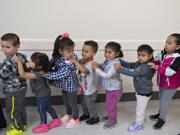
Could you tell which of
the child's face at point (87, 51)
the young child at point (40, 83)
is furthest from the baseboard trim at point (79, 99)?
the child's face at point (87, 51)

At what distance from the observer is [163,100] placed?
8.34 ft

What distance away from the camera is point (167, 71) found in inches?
91.3

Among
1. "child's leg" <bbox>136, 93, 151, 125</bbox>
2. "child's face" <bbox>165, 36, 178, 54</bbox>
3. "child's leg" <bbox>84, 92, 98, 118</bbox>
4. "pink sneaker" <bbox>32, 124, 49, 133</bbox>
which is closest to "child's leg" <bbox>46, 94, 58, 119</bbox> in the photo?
"pink sneaker" <bbox>32, 124, 49, 133</bbox>

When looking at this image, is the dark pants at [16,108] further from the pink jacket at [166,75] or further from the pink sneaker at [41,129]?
the pink jacket at [166,75]

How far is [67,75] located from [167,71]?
2.88 ft

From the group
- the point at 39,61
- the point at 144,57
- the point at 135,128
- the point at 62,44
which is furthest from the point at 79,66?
the point at 135,128

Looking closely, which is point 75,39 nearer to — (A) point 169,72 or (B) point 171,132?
(A) point 169,72

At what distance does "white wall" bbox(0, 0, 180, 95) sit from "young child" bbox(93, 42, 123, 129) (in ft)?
1.78

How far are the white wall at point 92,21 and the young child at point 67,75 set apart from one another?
1.44 feet

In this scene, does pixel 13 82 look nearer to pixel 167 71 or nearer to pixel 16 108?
pixel 16 108

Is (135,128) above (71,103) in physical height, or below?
below

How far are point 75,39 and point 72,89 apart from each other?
681 mm

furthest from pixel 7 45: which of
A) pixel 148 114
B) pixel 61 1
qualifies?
pixel 148 114

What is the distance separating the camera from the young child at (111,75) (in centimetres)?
242
